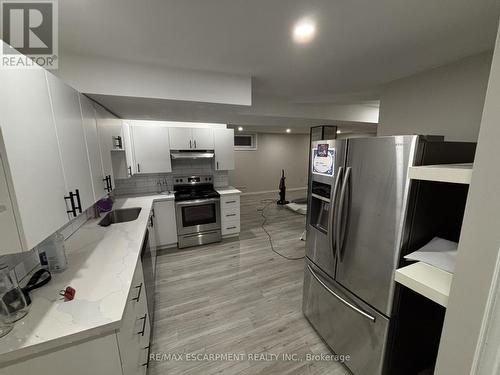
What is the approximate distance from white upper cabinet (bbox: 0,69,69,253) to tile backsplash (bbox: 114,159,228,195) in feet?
8.27

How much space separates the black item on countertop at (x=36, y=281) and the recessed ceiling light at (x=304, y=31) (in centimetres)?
220

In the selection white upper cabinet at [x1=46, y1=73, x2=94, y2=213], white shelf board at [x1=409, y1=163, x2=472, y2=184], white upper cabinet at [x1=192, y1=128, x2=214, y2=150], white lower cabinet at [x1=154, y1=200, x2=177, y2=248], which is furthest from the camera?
white upper cabinet at [x1=192, y1=128, x2=214, y2=150]

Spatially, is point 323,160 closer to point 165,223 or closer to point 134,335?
point 134,335

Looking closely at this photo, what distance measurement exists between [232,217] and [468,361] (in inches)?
124

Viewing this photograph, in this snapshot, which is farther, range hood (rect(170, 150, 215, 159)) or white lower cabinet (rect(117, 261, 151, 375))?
range hood (rect(170, 150, 215, 159))

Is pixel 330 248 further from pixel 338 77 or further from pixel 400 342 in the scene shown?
pixel 338 77

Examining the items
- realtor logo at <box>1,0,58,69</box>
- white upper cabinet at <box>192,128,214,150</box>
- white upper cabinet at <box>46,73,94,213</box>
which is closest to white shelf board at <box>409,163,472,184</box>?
realtor logo at <box>1,0,58,69</box>

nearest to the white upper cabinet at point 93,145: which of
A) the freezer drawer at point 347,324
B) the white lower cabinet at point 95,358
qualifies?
the white lower cabinet at point 95,358

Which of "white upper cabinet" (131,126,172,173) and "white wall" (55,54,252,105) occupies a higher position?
"white wall" (55,54,252,105)

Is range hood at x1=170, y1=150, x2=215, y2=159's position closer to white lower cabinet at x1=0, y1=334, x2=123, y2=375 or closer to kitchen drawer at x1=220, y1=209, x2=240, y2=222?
kitchen drawer at x1=220, y1=209, x2=240, y2=222

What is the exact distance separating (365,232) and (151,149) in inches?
128

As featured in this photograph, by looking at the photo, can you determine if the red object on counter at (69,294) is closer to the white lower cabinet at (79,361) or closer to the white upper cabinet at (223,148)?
the white lower cabinet at (79,361)

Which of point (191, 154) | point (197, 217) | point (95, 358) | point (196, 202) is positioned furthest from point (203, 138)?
point (95, 358)

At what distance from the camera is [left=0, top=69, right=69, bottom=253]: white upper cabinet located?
31.8 inches
